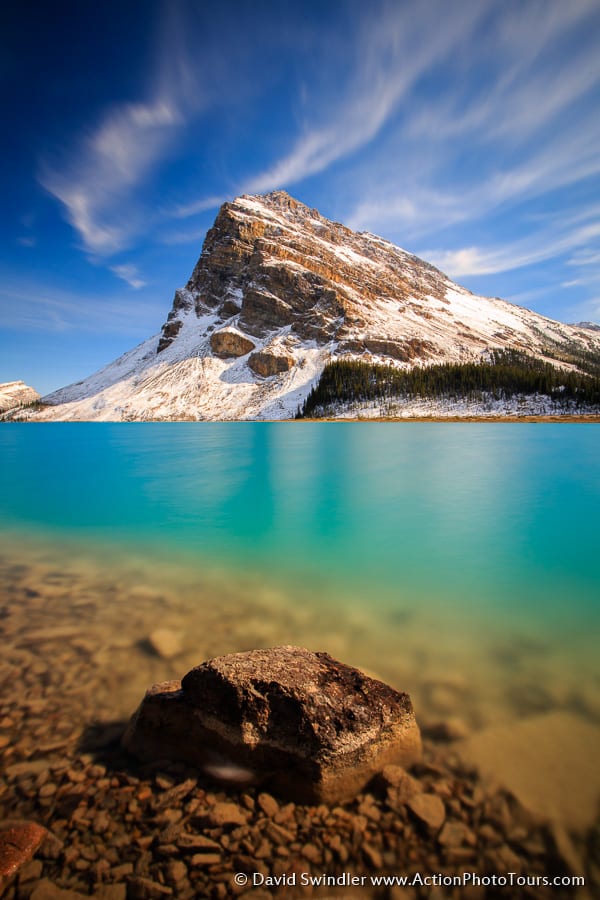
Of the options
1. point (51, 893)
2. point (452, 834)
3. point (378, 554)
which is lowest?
point (378, 554)

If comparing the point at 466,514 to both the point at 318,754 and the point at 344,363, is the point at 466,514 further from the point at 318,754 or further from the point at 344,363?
the point at 344,363

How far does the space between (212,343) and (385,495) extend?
157 m

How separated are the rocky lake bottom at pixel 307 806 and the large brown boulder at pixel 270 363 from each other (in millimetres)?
140502

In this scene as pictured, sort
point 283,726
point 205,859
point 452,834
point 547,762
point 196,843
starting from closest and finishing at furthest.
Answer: point 205,859 → point 196,843 → point 452,834 → point 283,726 → point 547,762

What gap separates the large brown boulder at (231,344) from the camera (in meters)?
160

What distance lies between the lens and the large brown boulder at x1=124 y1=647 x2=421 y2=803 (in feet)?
12.8

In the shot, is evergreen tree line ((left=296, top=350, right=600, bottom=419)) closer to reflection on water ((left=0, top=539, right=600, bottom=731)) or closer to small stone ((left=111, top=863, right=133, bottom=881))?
reflection on water ((left=0, top=539, right=600, bottom=731))

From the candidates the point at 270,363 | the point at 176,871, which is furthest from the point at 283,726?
the point at 270,363

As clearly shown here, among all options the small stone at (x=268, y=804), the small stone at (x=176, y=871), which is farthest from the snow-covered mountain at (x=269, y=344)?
the small stone at (x=176, y=871)

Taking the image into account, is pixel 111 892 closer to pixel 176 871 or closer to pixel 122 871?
pixel 122 871

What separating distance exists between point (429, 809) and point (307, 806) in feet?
3.73

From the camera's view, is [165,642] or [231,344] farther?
[231,344]

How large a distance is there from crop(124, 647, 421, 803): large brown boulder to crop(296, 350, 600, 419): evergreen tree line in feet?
374

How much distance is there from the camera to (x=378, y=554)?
11328 millimetres
